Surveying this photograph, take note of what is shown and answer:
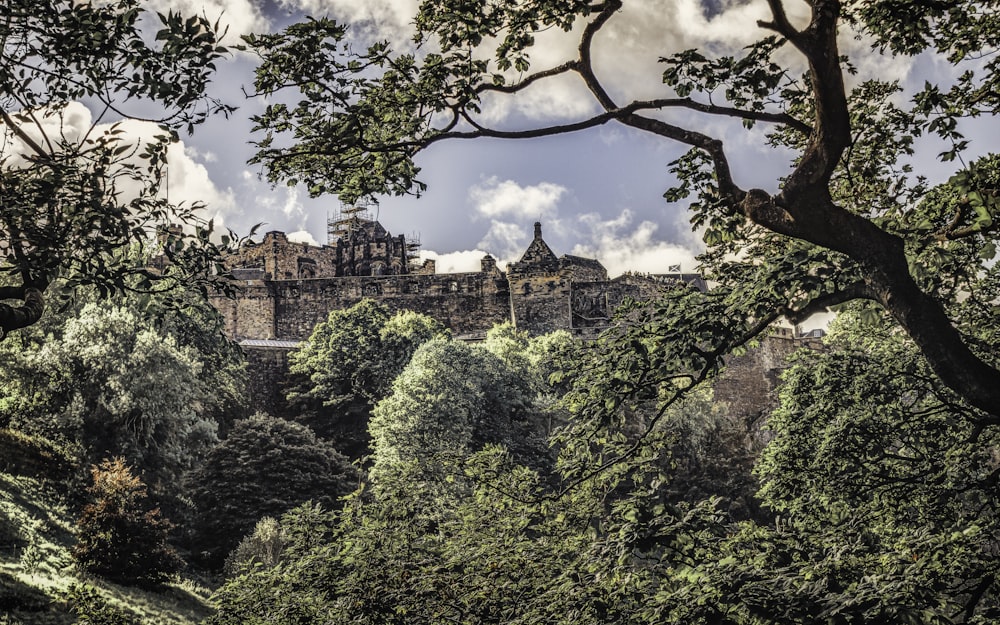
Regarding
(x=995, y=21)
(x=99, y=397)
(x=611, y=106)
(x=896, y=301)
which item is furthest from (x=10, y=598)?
(x=995, y=21)

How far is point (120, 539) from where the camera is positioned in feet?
84.1

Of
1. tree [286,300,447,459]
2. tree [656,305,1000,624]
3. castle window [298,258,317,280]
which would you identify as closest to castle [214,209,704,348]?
castle window [298,258,317,280]

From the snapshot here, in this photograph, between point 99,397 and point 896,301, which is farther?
point 99,397

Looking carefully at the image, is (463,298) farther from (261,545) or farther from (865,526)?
(865,526)

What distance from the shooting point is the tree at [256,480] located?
110 ft

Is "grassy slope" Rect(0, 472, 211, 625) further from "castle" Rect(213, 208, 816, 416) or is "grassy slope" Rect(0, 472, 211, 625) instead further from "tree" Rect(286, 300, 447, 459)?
"castle" Rect(213, 208, 816, 416)

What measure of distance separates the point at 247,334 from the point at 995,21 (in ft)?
216

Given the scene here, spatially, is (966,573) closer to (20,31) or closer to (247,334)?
(20,31)

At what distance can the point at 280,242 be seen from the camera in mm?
81875

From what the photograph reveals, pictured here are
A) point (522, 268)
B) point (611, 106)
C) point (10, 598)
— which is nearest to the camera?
point (611, 106)

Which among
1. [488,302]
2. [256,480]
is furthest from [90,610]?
[488,302]

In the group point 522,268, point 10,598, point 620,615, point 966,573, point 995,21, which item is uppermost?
point 522,268

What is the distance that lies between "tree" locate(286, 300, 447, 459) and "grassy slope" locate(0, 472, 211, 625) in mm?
17954

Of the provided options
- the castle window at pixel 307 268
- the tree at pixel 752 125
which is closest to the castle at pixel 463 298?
the castle window at pixel 307 268
